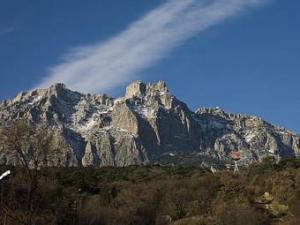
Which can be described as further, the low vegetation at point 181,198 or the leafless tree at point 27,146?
the low vegetation at point 181,198

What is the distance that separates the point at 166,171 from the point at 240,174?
1750cm

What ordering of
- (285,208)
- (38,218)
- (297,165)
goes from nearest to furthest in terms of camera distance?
(38,218), (285,208), (297,165)

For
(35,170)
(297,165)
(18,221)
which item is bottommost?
(18,221)

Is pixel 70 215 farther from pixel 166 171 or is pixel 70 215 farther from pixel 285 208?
pixel 166 171

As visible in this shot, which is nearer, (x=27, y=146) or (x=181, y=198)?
(x=27, y=146)

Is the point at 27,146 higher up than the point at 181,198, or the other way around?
the point at 181,198

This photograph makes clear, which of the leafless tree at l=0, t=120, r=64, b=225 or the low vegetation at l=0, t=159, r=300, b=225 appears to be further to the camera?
the low vegetation at l=0, t=159, r=300, b=225

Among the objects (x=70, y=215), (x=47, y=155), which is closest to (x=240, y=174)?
(x=70, y=215)

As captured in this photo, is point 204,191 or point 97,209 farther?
point 204,191

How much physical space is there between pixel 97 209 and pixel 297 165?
47.0m

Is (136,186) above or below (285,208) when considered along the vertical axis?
above

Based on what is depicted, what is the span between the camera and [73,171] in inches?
4611

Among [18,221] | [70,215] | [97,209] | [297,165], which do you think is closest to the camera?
[18,221]

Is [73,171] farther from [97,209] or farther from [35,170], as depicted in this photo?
[35,170]
